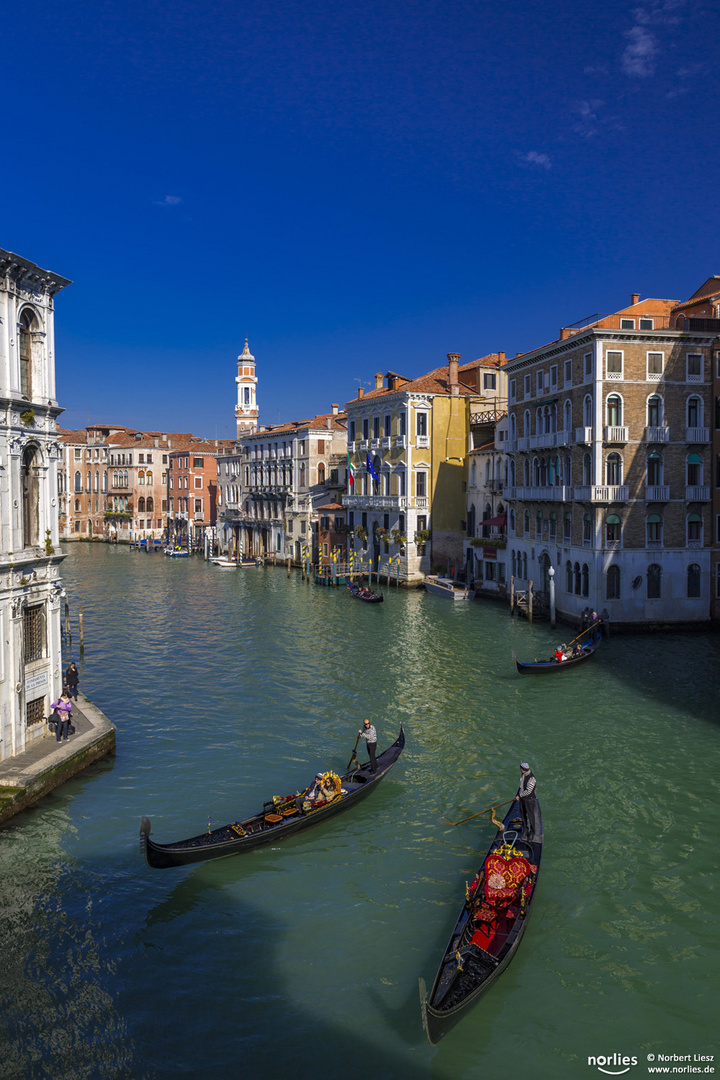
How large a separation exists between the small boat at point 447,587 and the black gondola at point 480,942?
1085 inches

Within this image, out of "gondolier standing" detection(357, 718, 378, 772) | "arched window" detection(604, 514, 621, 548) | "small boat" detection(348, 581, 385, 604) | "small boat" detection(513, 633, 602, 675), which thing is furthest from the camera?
"small boat" detection(348, 581, 385, 604)

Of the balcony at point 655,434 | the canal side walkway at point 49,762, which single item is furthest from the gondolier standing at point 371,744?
the balcony at point 655,434

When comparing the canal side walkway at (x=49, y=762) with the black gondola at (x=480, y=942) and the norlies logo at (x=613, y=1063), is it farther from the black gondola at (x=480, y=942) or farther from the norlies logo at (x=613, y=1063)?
the norlies logo at (x=613, y=1063)

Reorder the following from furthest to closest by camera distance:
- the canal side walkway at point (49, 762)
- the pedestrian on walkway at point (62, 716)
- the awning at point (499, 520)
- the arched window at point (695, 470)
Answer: the awning at point (499, 520)
the arched window at point (695, 470)
the pedestrian on walkway at point (62, 716)
the canal side walkway at point (49, 762)

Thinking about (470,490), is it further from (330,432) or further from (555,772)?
(555,772)

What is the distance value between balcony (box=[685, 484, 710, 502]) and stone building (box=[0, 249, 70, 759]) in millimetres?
22069

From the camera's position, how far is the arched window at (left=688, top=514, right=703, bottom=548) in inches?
1150

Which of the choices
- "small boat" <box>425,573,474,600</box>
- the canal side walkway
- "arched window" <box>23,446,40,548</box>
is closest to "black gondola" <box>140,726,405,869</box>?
the canal side walkway

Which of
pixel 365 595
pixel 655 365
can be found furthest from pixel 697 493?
pixel 365 595

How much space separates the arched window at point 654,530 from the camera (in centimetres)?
2891

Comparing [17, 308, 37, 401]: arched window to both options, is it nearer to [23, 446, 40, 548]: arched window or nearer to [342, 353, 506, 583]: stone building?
[23, 446, 40, 548]: arched window

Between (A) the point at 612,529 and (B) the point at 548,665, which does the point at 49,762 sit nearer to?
(B) the point at 548,665

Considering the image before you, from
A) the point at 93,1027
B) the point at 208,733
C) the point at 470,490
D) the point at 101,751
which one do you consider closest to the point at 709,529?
the point at 470,490

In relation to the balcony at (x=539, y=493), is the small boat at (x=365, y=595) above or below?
below
